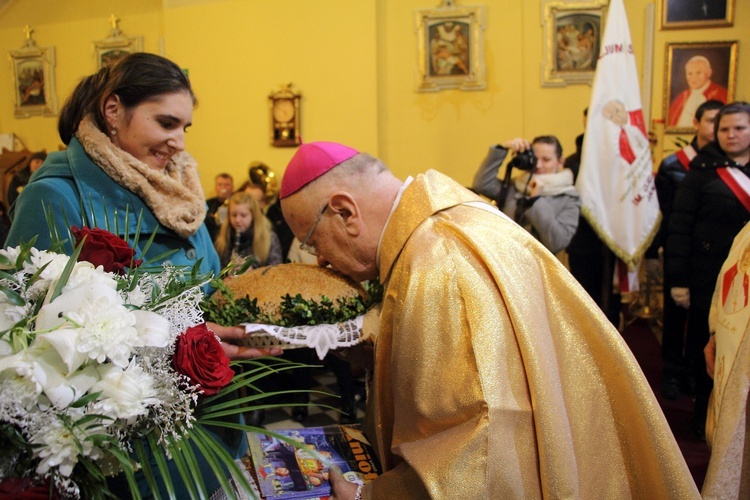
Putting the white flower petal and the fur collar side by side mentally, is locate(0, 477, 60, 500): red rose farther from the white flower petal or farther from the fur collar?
the fur collar

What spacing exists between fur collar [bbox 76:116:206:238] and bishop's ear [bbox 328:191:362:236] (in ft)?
1.67

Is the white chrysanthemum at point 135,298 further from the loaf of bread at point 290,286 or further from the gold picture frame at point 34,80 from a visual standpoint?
→ the gold picture frame at point 34,80

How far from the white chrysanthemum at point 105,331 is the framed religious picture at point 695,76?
7823mm

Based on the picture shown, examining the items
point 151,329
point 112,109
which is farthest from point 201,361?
point 112,109

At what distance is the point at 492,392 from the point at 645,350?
211 inches

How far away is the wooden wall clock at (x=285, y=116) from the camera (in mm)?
8016

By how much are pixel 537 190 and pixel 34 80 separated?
26.4ft

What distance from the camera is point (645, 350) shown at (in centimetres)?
623

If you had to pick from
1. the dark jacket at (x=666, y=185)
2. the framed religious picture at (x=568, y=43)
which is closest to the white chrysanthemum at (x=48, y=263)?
the dark jacket at (x=666, y=185)

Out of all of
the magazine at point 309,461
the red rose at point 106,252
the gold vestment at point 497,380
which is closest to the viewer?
the red rose at point 106,252

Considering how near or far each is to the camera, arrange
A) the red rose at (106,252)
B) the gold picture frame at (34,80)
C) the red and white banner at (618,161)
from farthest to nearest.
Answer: the gold picture frame at (34,80), the red and white banner at (618,161), the red rose at (106,252)

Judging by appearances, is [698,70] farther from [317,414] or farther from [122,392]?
[122,392]

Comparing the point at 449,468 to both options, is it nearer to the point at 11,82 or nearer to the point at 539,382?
the point at 539,382

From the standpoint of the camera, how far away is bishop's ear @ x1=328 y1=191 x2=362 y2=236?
1.75 metres
